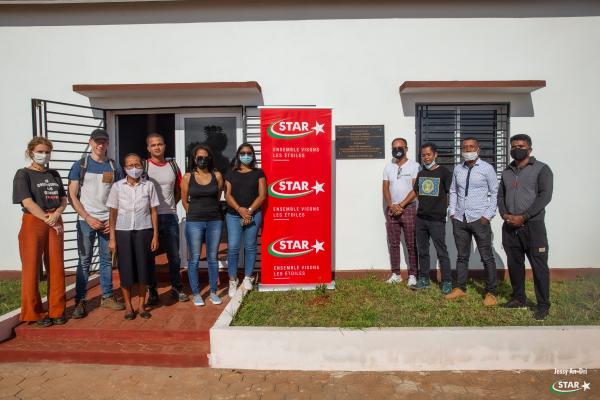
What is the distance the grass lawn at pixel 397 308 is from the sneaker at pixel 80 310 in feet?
5.60

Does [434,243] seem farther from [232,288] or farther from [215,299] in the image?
[215,299]

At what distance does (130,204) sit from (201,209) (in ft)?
2.44

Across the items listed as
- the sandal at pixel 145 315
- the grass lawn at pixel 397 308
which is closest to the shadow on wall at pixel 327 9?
the grass lawn at pixel 397 308

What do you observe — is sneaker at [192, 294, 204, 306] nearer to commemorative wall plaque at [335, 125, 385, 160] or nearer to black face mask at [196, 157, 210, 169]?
black face mask at [196, 157, 210, 169]

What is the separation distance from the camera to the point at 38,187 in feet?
12.4

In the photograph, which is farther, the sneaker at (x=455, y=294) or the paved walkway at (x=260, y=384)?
the sneaker at (x=455, y=294)

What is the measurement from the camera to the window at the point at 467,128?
221 inches

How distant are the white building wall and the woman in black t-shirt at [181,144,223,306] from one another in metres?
1.71

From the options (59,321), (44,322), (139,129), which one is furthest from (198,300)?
(139,129)

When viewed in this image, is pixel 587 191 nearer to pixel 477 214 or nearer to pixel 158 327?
pixel 477 214

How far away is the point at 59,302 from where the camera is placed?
3.96 meters

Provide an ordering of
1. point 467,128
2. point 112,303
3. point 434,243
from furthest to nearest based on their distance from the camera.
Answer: point 467,128 → point 434,243 → point 112,303

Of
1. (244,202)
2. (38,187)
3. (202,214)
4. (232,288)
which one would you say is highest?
(38,187)

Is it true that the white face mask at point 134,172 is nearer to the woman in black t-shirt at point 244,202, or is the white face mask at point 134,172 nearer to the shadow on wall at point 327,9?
the woman in black t-shirt at point 244,202
